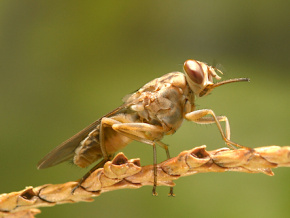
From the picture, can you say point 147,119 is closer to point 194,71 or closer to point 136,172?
point 194,71

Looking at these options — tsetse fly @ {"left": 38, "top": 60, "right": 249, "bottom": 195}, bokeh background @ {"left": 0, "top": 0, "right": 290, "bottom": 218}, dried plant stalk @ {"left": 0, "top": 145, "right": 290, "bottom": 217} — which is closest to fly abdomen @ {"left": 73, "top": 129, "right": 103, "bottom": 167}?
tsetse fly @ {"left": 38, "top": 60, "right": 249, "bottom": 195}

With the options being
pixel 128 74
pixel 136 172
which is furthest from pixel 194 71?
pixel 128 74

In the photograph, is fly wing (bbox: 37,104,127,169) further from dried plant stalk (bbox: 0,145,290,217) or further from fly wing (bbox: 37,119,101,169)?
dried plant stalk (bbox: 0,145,290,217)

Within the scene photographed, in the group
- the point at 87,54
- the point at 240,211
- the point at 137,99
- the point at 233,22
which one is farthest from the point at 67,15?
the point at 240,211

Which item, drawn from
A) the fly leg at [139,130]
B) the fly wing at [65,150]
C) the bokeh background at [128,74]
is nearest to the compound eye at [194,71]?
the fly leg at [139,130]

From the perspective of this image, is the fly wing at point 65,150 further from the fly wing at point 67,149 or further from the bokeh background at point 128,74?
the bokeh background at point 128,74

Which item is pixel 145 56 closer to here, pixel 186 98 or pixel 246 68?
pixel 246 68
